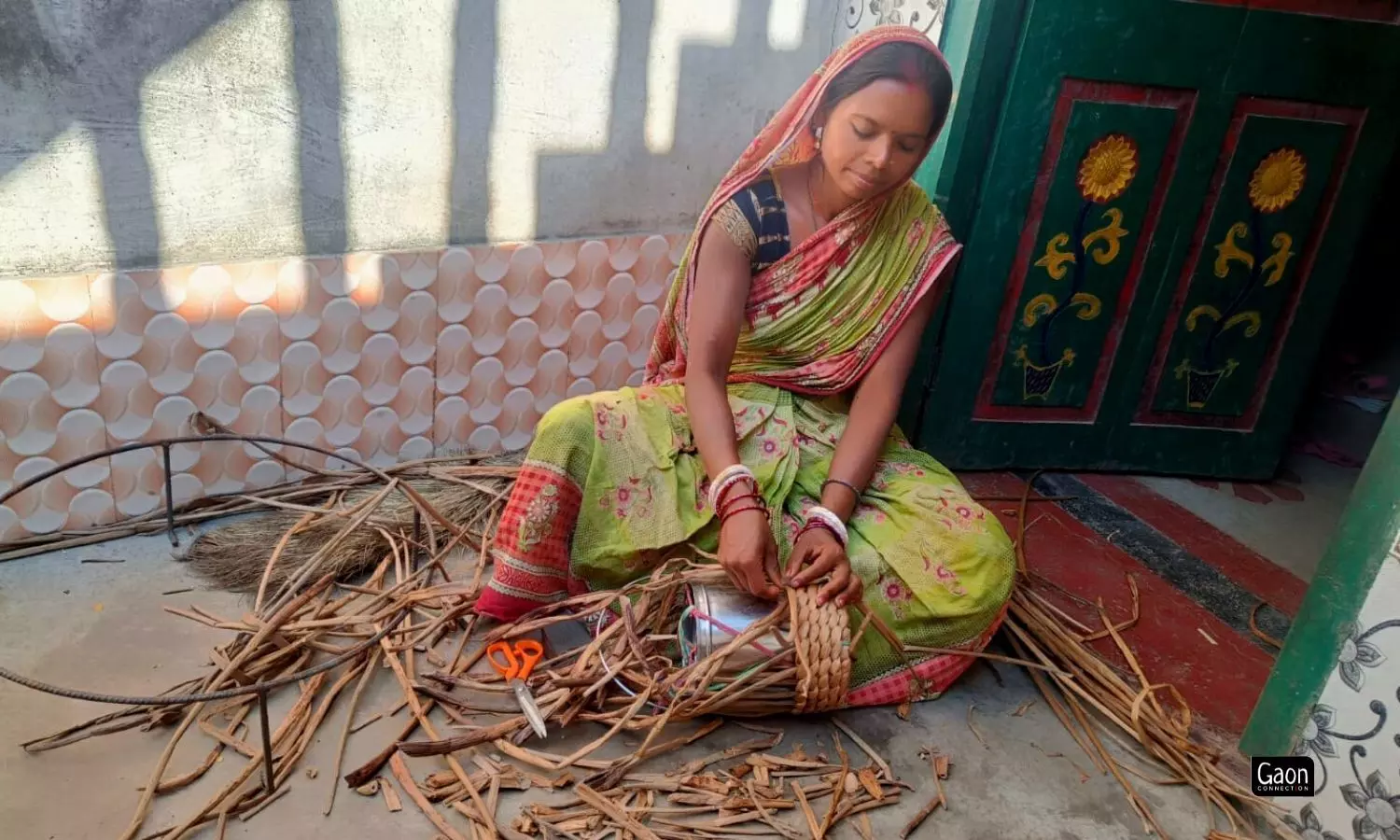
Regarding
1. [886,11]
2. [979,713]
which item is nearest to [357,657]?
[979,713]

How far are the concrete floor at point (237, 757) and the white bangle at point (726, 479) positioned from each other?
1.53 feet

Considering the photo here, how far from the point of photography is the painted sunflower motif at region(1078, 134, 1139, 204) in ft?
8.49

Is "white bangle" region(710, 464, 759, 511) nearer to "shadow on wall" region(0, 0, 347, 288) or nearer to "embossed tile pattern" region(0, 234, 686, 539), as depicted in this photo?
"embossed tile pattern" region(0, 234, 686, 539)

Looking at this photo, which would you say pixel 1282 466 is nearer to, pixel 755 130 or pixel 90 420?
pixel 755 130

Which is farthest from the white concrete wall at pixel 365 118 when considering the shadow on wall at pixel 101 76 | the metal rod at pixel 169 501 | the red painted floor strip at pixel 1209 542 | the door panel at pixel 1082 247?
the red painted floor strip at pixel 1209 542

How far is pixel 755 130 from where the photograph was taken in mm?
2930

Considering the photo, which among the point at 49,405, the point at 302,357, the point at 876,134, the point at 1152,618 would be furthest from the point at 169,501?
the point at 1152,618

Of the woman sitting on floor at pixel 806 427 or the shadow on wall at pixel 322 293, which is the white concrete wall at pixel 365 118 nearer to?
the shadow on wall at pixel 322 293

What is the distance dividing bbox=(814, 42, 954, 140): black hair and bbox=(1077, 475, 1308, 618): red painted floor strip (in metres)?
1.49

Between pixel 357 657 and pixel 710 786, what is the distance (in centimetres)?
81

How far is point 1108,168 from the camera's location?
2615 mm

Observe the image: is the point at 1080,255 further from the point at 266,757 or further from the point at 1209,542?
the point at 266,757

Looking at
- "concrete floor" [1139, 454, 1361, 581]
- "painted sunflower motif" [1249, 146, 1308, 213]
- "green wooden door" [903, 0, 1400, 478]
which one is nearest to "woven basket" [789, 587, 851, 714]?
"green wooden door" [903, 0, 1400, 478]

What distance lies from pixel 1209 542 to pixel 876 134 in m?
1.65
